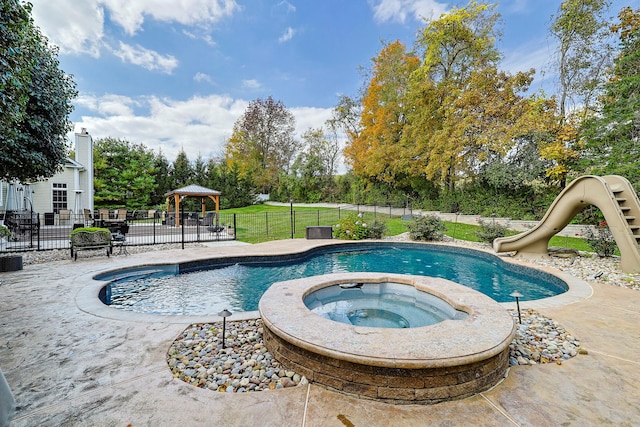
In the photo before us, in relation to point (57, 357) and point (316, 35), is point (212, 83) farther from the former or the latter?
point (57, 357)

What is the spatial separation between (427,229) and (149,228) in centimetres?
1390

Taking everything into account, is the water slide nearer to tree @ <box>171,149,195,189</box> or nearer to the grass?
the grass

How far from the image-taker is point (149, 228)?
1488 cm

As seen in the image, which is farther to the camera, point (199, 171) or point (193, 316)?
point (199, 171)

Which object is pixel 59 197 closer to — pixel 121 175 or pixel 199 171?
pixel 121 175

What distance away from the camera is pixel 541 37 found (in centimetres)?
1452

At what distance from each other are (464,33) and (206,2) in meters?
14.8

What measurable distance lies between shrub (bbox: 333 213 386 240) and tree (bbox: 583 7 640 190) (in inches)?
335

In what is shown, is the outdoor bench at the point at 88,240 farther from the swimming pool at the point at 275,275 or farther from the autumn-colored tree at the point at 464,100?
the autumn-colored tree at the point at 464,100

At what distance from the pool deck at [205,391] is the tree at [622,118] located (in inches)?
384

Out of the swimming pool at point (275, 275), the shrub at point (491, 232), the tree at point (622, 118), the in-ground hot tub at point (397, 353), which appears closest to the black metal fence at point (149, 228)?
the swimming pool at point (275, 275)

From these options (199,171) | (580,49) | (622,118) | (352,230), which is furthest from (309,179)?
(622,118)

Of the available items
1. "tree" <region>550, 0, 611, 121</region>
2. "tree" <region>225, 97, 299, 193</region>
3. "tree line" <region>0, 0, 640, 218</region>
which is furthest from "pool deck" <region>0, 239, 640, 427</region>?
"tree" <region>225, 97, 299, 193</region>

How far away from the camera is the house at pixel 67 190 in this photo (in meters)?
14.8
